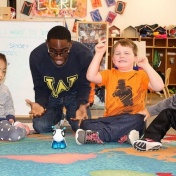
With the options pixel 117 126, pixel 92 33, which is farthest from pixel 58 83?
pixel 92 33

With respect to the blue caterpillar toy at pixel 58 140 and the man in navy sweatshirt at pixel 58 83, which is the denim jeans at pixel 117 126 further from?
the blue caterpillar toy at pixel 58 140

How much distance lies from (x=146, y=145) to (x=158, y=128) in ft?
0.49

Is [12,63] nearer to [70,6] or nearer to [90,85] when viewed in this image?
[90,85]

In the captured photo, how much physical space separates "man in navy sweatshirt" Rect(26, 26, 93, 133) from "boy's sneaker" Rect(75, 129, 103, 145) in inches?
6.3

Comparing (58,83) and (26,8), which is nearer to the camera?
(58,83)

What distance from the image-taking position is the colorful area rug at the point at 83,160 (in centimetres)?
129

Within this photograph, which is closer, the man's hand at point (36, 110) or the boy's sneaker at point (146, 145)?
the boy's sneaker at point (146, 145)

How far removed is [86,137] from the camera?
181cm

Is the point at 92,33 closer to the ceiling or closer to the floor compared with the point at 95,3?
closer to the floor

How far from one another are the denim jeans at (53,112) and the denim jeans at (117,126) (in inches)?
13.7

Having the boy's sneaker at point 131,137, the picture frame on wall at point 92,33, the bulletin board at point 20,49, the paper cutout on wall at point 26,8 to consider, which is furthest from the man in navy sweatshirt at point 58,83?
the paper cutout on wall at point 26,8

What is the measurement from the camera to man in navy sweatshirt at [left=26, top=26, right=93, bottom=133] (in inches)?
80.8

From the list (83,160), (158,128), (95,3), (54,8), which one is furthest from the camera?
(95,3)

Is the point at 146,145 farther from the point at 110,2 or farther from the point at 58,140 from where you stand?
the point at 110,2
